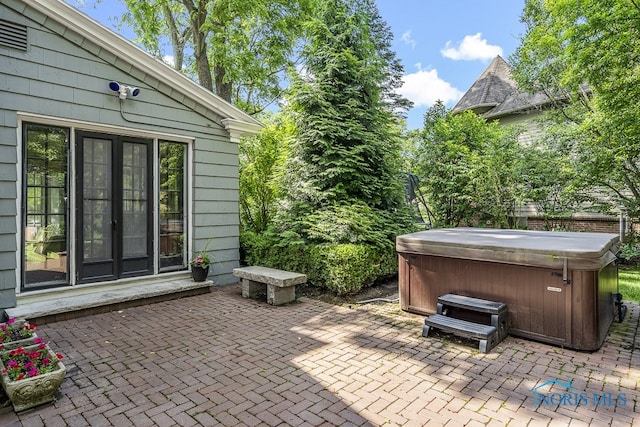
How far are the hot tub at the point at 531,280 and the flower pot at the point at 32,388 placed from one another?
374 centimetres

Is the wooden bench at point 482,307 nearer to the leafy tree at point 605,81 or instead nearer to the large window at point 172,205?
the large window at point 172,205

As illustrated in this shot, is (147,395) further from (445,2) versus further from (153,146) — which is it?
(445,2)

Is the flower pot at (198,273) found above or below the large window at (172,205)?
below

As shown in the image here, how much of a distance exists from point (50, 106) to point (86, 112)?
0.40 meters

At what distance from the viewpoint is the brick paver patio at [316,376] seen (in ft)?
7.86

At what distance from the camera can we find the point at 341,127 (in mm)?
6578

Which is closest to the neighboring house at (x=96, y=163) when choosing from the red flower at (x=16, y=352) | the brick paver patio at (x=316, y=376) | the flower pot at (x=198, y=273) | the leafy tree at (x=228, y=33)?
the flower pot at (x=198, y=273)

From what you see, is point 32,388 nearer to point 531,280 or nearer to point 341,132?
point 531,280

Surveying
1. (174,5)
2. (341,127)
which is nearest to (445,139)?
(341,127)

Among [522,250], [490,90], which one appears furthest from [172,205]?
[490,90]

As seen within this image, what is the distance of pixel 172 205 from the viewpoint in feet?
19.3

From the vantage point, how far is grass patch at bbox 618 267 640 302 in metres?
5.62

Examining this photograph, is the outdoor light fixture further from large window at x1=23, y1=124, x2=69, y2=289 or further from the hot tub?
the hot tub

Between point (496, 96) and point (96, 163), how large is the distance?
1350cm
